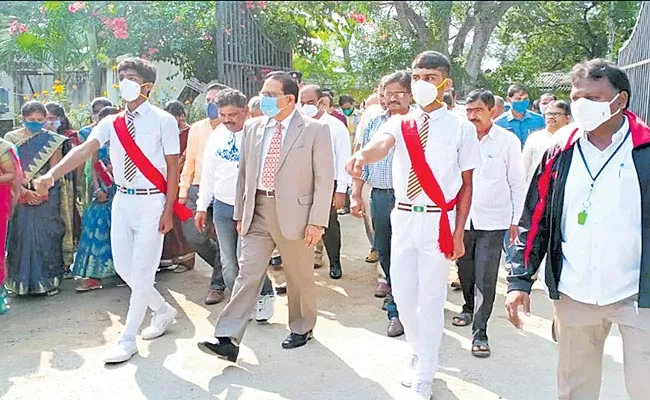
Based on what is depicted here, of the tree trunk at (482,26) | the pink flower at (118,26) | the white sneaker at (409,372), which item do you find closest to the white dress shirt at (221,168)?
the pink flower at (118,26)

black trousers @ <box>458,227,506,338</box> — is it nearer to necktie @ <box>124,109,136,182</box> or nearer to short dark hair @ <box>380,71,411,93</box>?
short dark hair @ <box>380,71,411,93</box>

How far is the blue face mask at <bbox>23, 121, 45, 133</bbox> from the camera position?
4.71 metres

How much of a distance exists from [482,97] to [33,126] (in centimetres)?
310

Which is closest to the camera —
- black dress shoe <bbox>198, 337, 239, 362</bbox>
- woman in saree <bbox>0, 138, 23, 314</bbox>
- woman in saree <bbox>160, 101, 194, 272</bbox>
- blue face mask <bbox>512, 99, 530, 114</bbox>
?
black dress shoe <bbox>198, 337, 239, 362</bbox>

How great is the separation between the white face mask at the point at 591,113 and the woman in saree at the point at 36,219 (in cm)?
372

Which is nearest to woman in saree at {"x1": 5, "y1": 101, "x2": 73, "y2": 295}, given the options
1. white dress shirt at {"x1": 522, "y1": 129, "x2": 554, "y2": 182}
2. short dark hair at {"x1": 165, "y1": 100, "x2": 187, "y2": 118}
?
short dark hair at {"x1": 165, "y1": 100, "x2": 187, "y2": 118}

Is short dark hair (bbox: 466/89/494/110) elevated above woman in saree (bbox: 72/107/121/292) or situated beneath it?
elevated above

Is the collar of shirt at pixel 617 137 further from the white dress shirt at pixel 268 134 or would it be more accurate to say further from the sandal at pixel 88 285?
the sandal at pixel 88 285

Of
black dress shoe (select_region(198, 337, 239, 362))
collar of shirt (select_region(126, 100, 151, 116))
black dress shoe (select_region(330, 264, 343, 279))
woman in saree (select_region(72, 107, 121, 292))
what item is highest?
collar of shirt (select_region(126, 100, 151, 116))

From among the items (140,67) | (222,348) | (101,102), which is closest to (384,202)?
(222,348)

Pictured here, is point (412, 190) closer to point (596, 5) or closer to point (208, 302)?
point (596, 5)

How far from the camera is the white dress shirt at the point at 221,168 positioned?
4.27 meters

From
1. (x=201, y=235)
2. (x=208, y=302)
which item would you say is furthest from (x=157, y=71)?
(x=208, y=302)

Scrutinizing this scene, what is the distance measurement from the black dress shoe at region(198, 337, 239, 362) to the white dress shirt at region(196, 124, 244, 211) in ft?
3.43
